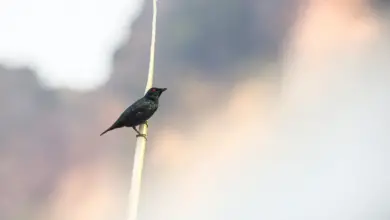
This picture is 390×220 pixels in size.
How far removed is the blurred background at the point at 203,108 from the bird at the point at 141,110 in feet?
0.57

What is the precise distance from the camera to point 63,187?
8.61ft

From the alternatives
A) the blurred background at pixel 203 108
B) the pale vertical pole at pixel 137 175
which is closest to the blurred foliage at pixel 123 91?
the blurred background at pixel 203 108

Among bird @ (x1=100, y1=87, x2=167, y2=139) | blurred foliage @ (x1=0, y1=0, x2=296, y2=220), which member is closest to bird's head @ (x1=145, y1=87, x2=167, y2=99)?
bird @ (x1=100, y1=87, x2=167, y2=139)

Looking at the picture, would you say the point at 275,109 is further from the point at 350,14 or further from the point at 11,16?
the point at 11,16

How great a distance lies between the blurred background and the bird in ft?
0.57

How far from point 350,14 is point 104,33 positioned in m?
1.21

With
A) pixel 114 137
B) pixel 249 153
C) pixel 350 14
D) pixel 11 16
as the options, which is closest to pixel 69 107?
pixel 114 137

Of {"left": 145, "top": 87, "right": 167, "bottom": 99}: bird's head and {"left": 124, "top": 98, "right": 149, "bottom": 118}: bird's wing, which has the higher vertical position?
{"left": 145, "top": 87, "right": 167, "bottom": 99}: bird's head

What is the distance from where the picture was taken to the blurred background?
260 cm

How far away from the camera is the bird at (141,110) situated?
2.51 m

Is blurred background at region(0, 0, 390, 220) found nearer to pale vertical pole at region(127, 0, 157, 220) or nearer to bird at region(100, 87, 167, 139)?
pale vertical pole at region(127, 0, 157, 220)

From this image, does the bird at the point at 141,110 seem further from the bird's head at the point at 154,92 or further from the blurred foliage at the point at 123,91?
the blurred foliage at the point at 123,91

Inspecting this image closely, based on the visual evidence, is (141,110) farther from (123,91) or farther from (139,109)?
(123,91)

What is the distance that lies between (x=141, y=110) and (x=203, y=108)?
36 centimetres
